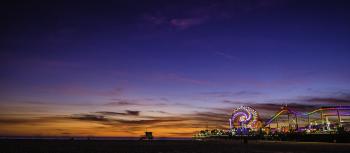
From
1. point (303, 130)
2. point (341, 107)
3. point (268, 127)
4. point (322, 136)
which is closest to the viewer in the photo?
point (322, 136)

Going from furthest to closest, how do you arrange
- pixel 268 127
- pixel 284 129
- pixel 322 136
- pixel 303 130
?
pixel 268 127 → pixel 284 129 → pixel 303 130 → pixel 322 136

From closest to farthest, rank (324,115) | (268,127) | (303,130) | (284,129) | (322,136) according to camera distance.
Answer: (322,136), (324,115), (303,130), (284,129), (268,127)

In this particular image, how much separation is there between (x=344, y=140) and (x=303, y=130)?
66.5 meters

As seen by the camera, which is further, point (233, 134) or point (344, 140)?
point (233, 134)

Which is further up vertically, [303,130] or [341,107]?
[341,107]

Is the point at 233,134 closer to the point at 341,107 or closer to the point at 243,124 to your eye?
the point at 243,124

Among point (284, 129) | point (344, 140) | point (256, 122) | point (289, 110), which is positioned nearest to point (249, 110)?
point (256, 122)

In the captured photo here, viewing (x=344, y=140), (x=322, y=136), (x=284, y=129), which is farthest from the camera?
(x=284, y=129)

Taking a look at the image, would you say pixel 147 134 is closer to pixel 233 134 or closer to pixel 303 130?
pixel 233 134

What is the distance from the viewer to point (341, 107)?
111438 millimetres

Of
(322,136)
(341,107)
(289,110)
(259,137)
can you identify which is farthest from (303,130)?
(322,136)

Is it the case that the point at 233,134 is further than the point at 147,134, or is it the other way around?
the point at 233,134

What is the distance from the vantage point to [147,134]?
522 ft

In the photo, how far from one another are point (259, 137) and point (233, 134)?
2084 cm
